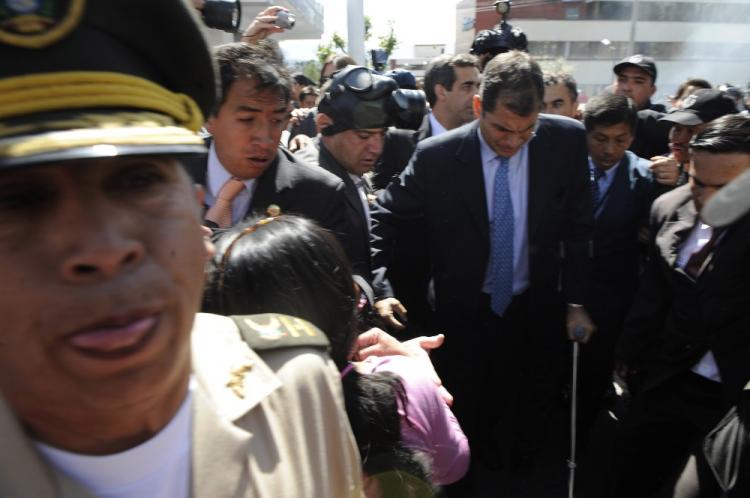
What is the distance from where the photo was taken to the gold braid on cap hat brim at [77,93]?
0.67 metres

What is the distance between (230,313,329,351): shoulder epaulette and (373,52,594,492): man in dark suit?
1.80 meters

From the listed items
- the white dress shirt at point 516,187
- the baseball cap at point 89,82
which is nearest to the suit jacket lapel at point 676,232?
the white dress shirt at point 516,187

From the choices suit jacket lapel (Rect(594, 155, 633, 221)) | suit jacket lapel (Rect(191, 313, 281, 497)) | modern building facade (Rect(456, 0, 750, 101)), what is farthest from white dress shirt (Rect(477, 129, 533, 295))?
modern building facade (Rect(456, 0, 750, 101))

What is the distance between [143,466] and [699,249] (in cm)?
240

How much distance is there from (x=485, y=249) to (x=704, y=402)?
112 centimetres

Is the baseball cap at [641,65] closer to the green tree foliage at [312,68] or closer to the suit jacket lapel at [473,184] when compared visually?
the suit jacket lapel at [473,184]

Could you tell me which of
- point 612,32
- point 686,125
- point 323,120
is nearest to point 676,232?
point 686,125

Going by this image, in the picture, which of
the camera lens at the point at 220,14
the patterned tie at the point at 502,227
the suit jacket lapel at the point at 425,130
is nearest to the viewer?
the camera lens at the point at 220,14

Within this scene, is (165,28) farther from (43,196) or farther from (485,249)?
(485,249)

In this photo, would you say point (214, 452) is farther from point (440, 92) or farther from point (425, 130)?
point (440, 92)

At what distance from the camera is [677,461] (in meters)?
2.64

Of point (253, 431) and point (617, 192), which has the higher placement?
point (253, 431)

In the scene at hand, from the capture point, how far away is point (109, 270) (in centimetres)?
65

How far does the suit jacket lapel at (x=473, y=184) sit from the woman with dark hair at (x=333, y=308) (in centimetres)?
155
